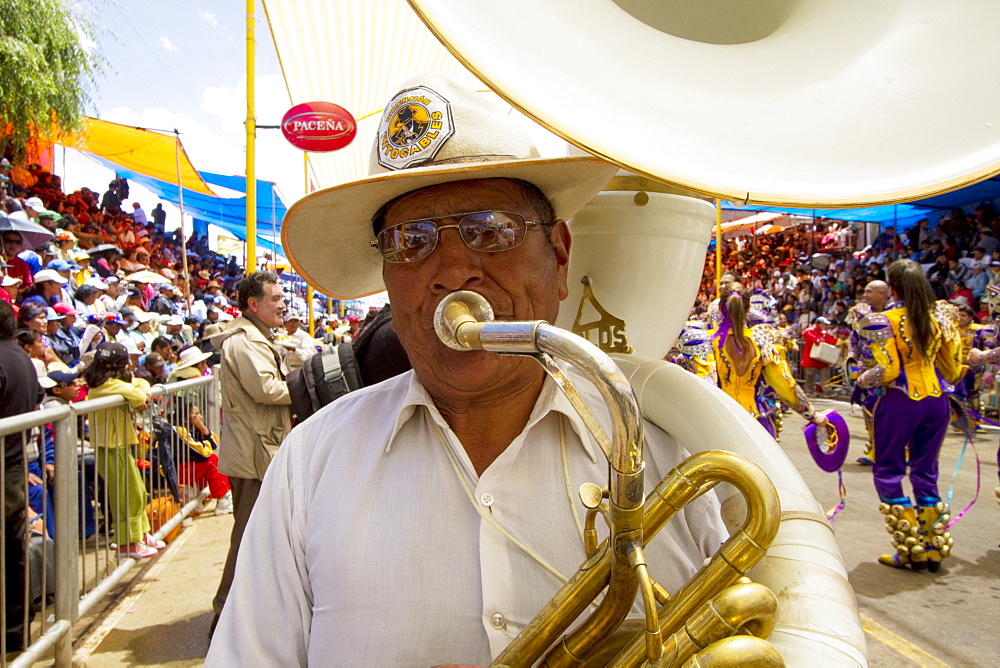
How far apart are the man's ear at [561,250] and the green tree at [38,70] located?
1245cm

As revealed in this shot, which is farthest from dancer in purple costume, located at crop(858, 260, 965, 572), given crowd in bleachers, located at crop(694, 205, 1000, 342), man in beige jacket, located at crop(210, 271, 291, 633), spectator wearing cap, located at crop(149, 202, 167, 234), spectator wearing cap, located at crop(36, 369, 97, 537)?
spectator wearing cap, located at crop(149, 202, 167, 234)

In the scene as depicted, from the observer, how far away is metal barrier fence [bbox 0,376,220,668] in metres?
2.88

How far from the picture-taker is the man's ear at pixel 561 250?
1380mm

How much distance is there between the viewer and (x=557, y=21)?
94cm

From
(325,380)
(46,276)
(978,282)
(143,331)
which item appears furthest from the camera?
(978,282)

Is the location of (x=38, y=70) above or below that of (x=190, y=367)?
above

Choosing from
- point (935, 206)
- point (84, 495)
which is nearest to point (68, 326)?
point (84, 495)

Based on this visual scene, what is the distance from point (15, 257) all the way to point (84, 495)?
633cm

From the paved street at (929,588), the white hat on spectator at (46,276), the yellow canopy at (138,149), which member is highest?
the yellow canopy at (138,149)

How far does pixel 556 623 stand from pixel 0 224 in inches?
371

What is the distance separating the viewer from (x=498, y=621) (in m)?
1.05

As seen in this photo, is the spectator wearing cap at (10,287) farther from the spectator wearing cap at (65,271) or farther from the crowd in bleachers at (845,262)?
the crowd in bleachers at (845,262)

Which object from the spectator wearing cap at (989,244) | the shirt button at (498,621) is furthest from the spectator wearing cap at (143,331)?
the spectator wearing cap at (989,244)

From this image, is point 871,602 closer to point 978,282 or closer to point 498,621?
point 498,621
